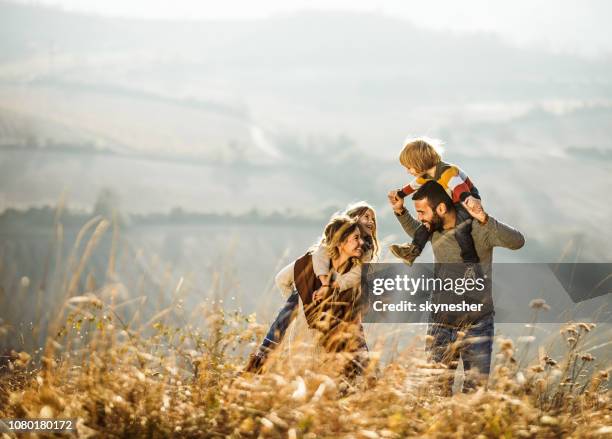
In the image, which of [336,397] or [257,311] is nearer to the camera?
[336,397]

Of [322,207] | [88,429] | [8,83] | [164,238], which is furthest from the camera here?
[8,83]

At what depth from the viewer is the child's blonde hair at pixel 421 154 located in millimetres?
3033

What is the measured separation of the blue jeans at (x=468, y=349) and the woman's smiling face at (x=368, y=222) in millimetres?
445

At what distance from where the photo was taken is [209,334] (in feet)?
9.77

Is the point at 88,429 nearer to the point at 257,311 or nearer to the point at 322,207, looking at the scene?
the point at 257,311

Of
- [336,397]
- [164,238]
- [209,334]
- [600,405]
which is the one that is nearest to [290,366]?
[336,397]

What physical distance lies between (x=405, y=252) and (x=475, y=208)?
0.33 metres

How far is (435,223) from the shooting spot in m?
3.11

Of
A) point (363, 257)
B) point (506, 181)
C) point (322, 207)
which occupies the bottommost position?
point (363, 257)

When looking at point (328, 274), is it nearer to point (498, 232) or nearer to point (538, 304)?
point (498, 232)

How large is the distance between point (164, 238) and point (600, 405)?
150 ft

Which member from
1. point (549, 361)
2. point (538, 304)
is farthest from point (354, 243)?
point (549, 361)

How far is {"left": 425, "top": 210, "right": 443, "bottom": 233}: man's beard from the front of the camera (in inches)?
122

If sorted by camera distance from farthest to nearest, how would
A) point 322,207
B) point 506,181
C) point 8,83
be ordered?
point 8,83
point 506,181
point 322,207
